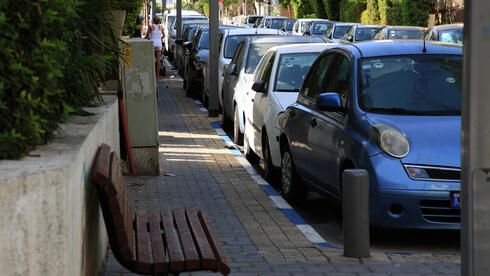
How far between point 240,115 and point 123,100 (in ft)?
12.1

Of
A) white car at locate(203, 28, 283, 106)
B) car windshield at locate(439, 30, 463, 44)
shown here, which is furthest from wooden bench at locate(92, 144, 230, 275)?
car windshield at locate(439, 30, 463, 44)

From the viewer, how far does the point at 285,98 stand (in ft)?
35.7

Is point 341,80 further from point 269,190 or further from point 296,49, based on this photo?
point 296,49

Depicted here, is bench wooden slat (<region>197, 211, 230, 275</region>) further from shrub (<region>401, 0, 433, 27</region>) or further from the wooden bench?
shrub (<region>401, 0, 433, 27</region>)

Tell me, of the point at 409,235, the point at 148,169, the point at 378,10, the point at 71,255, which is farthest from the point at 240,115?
the point at 378,10

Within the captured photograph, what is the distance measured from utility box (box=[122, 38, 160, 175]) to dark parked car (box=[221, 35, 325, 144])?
9.81 ft

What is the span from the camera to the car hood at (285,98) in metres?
10.7

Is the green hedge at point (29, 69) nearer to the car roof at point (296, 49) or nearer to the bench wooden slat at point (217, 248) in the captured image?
the bench wooden slat at point (217, 248)

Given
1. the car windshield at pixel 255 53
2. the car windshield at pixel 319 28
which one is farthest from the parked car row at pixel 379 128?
the car windshield at pixel 319 28

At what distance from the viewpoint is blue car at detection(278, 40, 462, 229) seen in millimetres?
7094

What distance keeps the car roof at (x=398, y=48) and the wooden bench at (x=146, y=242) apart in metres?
3.51

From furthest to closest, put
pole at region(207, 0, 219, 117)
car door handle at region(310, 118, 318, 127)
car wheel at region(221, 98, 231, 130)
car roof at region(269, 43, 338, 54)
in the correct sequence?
pole at region(207, 0, 219, 117) → car wheel at region(221, 98, 231, 130) → car roof at region(269, 43, 338, 54) → car door handle at region(310, 118, 318, 127)

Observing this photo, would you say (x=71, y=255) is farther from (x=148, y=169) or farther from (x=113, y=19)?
(x=148, y=169)

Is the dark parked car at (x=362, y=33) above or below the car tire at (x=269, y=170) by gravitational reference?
above
